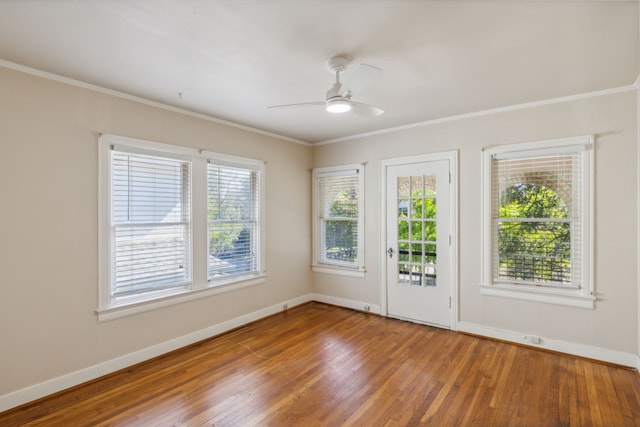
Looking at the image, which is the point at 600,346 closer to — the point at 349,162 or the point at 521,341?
the point at 521,341

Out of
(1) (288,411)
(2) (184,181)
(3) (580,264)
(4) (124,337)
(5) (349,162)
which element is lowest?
(1) (288,411)

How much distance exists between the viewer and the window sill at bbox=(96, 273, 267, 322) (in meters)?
2.89

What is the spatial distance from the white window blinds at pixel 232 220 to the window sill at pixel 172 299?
4.6 inches

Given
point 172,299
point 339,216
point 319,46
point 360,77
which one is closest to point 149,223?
point 172,299

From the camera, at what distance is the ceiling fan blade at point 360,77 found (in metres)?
2.04

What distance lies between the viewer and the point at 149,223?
3.18 m

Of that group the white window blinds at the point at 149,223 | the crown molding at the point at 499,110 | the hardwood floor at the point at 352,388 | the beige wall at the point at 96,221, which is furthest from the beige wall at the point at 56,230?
the crown molding at the point at 499,110

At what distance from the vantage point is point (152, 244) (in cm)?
322

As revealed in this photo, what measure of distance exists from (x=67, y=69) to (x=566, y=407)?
4713mm

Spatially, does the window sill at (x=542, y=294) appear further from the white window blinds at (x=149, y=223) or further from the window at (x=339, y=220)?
the white window blinds at (x=149, y=223)

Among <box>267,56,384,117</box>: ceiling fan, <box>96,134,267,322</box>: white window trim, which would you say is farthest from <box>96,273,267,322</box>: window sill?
<box>267,56,384,117</box>: ceiling fan

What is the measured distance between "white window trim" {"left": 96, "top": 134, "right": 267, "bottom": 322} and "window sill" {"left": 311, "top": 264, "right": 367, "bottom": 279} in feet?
3.55

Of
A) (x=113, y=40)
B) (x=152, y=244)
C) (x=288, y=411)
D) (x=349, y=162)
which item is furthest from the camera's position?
(x=349, y=162)

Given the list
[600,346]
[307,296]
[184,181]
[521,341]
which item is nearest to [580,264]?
[600,346]
